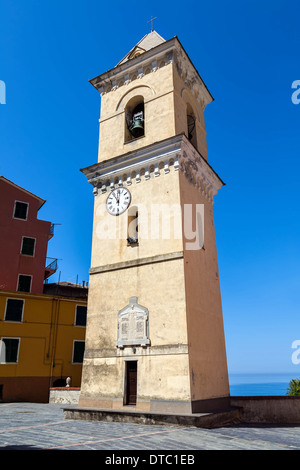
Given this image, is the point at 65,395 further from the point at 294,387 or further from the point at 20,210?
the point at 294,387

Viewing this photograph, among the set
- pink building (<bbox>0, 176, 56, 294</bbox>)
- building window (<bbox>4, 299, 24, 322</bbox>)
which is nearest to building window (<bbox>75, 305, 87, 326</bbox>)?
pink building (<bbox>0, 176, 56, 294</bbox>)

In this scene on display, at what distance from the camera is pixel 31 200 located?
24625 mm

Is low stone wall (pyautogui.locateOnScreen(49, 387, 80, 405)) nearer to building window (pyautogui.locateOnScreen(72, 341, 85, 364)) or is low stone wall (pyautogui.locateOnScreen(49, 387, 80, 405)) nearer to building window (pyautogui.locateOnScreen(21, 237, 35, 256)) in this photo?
building window (pyautogui.locateOnScreen(72, 341, 85, 364))

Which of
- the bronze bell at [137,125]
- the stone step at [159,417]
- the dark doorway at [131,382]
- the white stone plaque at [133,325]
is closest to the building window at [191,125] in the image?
the bronze bell at [137,125]

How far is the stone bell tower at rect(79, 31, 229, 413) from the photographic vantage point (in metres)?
10.8

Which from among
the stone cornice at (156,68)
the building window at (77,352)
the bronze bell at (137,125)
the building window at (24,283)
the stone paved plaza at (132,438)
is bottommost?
the stone paved plaza at (132,438)

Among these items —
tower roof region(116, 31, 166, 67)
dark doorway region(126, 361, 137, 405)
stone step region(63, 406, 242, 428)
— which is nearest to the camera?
stone step region(63, 406, 242, 428)

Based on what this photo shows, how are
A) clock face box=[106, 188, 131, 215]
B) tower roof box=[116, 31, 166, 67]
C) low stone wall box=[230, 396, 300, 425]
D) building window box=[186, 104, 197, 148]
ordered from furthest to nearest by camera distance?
1. tower roof box=[116, 31, 166, 67]
2. building window box=[186, 104, 197, 148]
3. clock face box=[106, 188, 131, 215]
4. low stone wall box=[230, 396, 300, 425]

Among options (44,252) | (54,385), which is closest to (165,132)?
(44,252)

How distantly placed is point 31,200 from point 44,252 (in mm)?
3878

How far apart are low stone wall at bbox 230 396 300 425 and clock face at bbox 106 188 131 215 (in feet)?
27.1

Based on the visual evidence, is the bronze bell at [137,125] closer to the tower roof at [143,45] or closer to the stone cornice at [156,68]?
the stone cornice at [156,68]

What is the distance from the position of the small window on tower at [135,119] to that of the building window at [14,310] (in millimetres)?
11997

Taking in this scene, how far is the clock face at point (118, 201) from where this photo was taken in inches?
529
